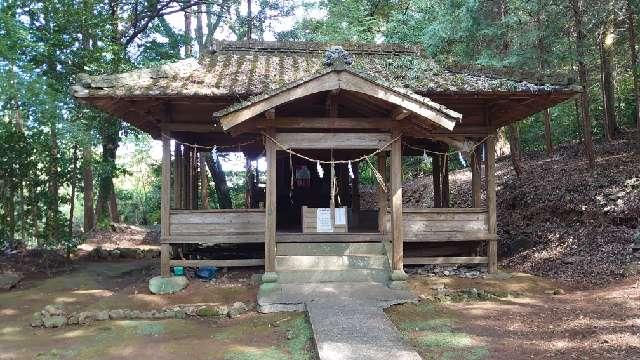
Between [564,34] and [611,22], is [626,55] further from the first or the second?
[564,34]

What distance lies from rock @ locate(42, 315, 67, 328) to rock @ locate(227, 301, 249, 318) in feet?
8.81

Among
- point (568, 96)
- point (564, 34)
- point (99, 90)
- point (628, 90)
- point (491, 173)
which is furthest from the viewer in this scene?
point (628, 90)

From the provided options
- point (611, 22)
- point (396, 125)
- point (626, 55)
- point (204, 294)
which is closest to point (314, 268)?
point (204, 294)

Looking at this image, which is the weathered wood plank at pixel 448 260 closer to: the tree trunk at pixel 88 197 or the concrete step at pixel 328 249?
the concrete step at pixel 328 249

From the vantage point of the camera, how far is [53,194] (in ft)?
49.9

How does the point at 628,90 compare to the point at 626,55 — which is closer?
the point at 626,55

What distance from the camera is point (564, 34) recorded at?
15047mm

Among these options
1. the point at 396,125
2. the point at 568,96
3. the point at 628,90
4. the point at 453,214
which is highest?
the point at 628,90

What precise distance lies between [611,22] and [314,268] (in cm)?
1334

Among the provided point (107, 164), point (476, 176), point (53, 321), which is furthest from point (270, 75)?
point (107, 164)

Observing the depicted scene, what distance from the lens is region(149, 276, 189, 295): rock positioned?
9.91 meters

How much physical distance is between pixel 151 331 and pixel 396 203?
4871 millimetres

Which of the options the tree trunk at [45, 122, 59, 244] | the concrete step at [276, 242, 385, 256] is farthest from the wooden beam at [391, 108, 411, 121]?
the tree trunk at [45, 122, 59, 244]

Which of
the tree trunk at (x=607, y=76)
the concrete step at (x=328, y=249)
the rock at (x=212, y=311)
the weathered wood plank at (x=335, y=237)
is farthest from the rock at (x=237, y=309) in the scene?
the tree trunk at (x=607, y=76)
